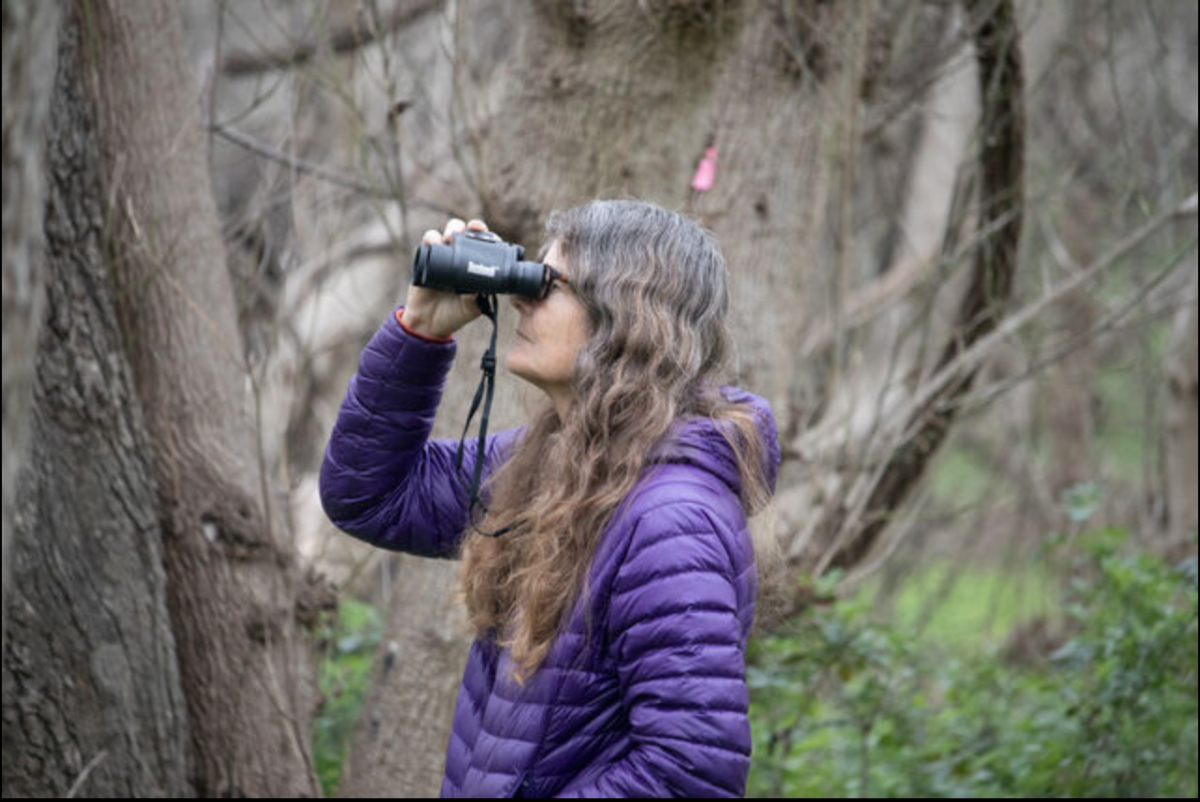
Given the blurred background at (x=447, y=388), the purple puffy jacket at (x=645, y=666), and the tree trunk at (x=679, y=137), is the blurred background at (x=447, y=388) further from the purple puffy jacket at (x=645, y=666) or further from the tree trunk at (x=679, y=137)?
the purple puffy jacket at (x=645, y=666)

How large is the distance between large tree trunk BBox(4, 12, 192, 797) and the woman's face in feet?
4.70

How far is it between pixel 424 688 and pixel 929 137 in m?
6.05

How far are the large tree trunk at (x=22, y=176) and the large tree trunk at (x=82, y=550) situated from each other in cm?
147

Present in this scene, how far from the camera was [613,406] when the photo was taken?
228 centimetres

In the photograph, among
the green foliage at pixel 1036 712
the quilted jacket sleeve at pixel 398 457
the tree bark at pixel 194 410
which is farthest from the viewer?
the green foliage at pixel 1036 712

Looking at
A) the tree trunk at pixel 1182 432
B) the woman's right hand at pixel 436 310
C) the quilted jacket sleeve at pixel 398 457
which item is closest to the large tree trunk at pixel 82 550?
the quilted jacket sleeve at pixel 398 457

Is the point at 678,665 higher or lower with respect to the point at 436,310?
lower

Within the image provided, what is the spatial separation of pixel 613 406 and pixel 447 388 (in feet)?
6.02

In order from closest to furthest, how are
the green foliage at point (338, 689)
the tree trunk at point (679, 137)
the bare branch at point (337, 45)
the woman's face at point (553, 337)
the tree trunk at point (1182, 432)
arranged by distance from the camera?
1. the woman's face at point (553, 337)
2. the tree trunk at point (679, 137)
3. the green foliage at point (338, 689)
4. the bare branch at point (337, 45)
5. the tree trunk at point (1182, 432)

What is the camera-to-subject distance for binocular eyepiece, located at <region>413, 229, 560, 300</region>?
2316mm

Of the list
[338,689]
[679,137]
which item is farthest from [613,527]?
[338,689]

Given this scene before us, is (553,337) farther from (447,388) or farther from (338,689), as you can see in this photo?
(338,689)

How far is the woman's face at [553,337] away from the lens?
2354mm

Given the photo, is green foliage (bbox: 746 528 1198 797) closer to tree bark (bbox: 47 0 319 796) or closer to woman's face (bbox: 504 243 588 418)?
tree bark (bbox: 47 0 319 796)
